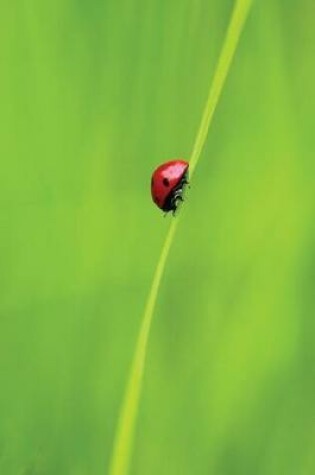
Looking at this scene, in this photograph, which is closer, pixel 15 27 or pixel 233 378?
pixel 15 27

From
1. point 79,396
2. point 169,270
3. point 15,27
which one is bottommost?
point 79,396

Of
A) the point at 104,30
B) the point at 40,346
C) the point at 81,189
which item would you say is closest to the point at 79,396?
the point at 40,346

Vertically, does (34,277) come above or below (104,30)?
below

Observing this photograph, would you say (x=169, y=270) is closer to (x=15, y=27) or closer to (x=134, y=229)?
(x=134, y=229)
